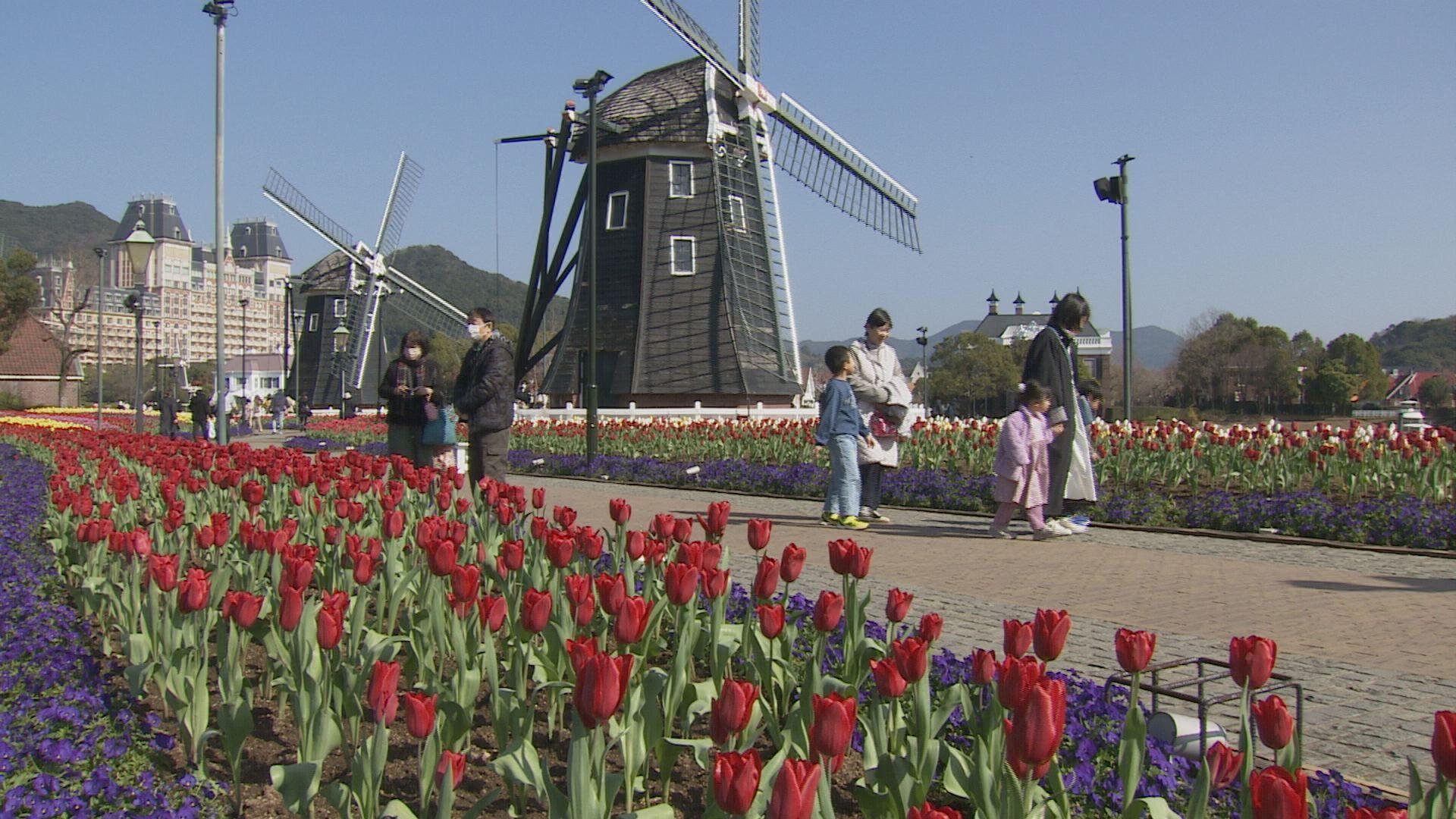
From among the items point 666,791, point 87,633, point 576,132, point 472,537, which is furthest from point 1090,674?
point 576,132

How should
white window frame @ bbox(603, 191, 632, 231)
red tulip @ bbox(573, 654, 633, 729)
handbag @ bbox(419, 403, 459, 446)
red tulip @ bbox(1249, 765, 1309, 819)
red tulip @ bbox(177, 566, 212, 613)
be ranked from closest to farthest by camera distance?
red tulip @ bbox(1249, 765, 1309, 819) < red tulip @ bbox(573, 654, 633, 729) < red tulip @ bbox(177, 566, 212, 613) < handbag @ bbox(419, 403, 459, 446) < white window frame @ bbox(603, 191, 632, 231)

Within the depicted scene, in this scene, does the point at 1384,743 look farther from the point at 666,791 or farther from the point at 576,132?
the point at 576,132

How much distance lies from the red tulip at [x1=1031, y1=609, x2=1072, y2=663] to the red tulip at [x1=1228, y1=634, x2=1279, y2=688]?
1.28ft

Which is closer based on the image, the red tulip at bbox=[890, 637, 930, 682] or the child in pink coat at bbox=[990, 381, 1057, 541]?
the red tulip at bbox=[890, 637, 930, 682]

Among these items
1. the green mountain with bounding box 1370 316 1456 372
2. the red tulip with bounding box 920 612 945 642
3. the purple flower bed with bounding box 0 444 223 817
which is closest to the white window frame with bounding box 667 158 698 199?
the purple flower bed with bounding box 0 444 223 817

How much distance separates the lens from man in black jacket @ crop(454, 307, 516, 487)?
32.0ft

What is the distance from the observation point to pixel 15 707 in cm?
349

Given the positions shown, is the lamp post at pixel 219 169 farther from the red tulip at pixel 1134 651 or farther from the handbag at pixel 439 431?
the red tulip at pixel 1134 651

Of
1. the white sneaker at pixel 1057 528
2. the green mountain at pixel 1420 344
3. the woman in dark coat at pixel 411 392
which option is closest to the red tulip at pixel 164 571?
the woman in dark coat at pixel 411 392

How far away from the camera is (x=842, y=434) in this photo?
10.6 metres

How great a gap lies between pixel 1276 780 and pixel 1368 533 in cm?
936

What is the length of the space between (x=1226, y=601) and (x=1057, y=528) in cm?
342

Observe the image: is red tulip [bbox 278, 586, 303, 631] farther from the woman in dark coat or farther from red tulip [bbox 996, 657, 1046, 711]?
the woman in dark coat

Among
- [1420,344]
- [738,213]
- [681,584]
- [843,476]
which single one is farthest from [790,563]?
[1420,344]
